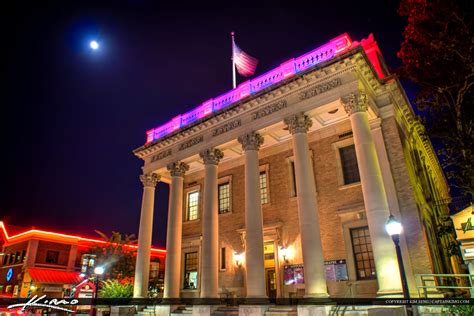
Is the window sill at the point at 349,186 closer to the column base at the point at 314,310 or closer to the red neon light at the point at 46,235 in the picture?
the column base at the point at 314,310

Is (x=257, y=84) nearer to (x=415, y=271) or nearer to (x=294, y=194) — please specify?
(x=294, y=194)

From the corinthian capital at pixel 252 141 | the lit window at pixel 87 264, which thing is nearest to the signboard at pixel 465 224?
the corinthian capital at pixel 252 141

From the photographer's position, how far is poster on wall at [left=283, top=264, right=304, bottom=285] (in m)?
18.5

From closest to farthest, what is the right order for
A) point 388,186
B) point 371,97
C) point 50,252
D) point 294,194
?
point 388,186 → point 371,97 → point 294,194 → point 50,252

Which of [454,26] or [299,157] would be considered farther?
[299,157]

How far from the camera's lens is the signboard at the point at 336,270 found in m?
16.9

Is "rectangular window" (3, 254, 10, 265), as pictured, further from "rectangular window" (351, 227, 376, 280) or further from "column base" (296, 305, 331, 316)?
"rectangular window" (351, 227, 376, 280)

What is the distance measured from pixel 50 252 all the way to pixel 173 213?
1153 inches

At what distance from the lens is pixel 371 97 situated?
689 inches

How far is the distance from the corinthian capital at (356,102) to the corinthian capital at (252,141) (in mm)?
5144

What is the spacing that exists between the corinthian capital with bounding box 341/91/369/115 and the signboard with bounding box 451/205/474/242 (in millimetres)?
7056

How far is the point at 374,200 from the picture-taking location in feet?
45.3

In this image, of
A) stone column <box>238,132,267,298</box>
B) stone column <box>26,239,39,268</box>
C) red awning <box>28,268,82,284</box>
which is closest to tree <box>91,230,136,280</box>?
red awning <box>28,268,82,284</box>

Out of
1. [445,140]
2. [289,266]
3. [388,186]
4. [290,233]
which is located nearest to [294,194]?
[290,233]
